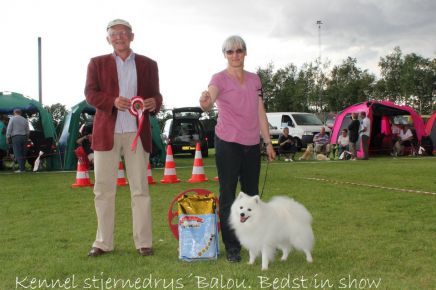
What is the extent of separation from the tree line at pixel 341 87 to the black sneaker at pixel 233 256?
42563 mm

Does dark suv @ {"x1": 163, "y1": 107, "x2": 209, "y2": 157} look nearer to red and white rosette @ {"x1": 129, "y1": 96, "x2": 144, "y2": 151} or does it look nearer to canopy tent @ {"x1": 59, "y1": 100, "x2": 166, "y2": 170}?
canopy tent @ {"x1": 59, "y1": 100, "x2": 166, "y2": 170}

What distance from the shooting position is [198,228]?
4441mm

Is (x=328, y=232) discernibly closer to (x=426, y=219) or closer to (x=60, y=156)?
(x=426, y=219)

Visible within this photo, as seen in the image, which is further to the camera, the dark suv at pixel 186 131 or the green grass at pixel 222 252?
the dark suv at pixel 186 131

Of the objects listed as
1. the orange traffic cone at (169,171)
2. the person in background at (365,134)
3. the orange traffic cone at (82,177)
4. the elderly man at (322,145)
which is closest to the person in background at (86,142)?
the orange traffic cone at (82,177)

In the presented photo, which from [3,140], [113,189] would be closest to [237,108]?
[113,189]

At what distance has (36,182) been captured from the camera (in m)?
11.5

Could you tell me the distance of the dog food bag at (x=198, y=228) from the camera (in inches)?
172

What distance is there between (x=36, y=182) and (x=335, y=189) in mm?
6360

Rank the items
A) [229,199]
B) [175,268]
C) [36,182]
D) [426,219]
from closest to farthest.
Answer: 1. [175,268]
2. [229,199]
3. [426,219]
4. [36,182]

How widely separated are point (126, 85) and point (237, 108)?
0.99m

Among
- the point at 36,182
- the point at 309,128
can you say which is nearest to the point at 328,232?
the point at 36,182

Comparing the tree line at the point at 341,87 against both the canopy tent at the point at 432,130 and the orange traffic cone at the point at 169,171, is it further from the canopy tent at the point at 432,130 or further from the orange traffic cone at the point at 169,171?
the orange traffic cone at the point at 169,171

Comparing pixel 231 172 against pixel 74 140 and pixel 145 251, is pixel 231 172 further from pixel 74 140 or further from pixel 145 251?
pixel 74 140
